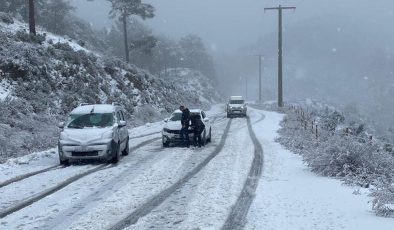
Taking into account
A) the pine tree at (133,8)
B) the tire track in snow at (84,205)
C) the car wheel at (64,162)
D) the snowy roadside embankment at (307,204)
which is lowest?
the snowy roadside embankment at (307,204)

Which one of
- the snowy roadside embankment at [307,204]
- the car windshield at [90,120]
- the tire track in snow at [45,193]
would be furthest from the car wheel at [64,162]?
the snowy roadside embankment at [307,204]

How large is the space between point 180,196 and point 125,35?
49709 millimetres

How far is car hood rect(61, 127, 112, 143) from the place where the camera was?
15219mm

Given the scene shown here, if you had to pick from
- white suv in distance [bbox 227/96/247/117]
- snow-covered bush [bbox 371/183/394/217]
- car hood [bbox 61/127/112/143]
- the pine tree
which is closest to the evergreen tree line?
the pine tree

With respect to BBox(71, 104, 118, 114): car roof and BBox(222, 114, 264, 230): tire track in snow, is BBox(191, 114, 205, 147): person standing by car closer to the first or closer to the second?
BBox(71, 104, 118, 114): car roof

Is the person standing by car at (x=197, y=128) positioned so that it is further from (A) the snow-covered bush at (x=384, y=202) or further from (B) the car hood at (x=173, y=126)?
(A) the snow-covered bush at (x=384, y=202)

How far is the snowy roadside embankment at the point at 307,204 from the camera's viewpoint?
8406 mm

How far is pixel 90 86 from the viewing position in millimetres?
34219

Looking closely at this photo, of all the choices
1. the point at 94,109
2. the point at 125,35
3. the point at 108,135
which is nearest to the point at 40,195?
the point at 108,135

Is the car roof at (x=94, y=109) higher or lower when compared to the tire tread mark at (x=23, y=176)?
higher

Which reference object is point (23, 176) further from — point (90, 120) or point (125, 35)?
point (125, 35)

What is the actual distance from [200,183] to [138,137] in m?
13.2

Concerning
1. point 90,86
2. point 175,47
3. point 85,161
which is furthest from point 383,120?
point 85,161

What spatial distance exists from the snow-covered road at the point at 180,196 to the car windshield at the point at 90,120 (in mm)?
1424
